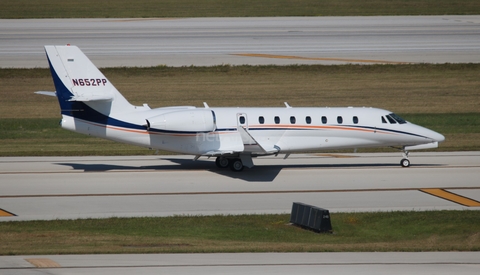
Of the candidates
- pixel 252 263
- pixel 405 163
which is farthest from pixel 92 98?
pixel 252 263

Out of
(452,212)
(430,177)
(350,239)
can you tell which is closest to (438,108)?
(430,177)

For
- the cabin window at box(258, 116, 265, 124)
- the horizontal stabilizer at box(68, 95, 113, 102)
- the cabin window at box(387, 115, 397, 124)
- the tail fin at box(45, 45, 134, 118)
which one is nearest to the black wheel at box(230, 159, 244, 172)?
the cabin window at box(258, 116, 265, 124)

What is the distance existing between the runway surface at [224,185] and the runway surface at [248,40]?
23857 mm

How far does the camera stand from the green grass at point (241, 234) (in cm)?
1836

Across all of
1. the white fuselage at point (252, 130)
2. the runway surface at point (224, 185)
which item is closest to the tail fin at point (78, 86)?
the white fuselage at point (252, 130)

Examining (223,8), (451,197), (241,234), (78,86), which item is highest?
(223,8)

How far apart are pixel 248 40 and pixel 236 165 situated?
3649cm

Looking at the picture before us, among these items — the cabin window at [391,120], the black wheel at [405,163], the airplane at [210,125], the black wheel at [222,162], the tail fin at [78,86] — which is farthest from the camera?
the black wheel at [405,163]

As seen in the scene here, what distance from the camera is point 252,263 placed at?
16.5m

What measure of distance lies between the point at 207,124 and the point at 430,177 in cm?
889

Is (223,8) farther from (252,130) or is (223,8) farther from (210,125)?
(210,125)

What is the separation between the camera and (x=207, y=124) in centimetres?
2861

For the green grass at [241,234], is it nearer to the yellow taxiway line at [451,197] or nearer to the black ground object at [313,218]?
the black ground object at [313,218]

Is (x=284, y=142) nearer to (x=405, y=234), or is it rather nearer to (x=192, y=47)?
(x=405, y=234)
